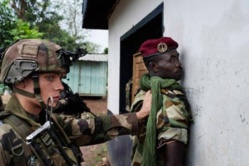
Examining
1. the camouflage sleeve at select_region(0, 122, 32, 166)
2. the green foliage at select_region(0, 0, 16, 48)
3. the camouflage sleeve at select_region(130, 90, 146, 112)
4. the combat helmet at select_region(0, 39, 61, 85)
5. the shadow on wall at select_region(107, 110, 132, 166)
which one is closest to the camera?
the camouflage sleeve at select_region(0, 122, 32, 166)

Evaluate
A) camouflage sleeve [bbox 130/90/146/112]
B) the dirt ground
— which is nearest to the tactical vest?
camouflage sleeve [bbox 130/90/146/112]

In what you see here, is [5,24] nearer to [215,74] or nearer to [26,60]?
[26,60]

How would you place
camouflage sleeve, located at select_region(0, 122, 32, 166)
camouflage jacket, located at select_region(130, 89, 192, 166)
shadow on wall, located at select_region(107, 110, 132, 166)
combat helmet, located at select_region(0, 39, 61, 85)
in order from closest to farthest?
1. camouflage sleeve, located at select_region(0, 122, 32, 166)
2. combat helmet, located at select_region(0, 39, 61, 85)
3. camouflage jacket, located at select_region(130, 89, 192, 166)
4. shadow on wall, located at select_region(107, 110, 132, 166)

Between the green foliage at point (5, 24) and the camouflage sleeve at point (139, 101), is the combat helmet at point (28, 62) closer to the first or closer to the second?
the camouflage sleeve at point (139, 101)

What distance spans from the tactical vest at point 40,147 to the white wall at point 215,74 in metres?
0.75

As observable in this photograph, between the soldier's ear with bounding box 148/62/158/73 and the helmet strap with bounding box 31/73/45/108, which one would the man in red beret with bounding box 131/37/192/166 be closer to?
the soldier's ear with bounding box 148/62/158/73

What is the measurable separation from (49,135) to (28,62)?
1.21 feet

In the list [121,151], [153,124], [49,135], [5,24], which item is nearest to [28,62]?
[49,135]

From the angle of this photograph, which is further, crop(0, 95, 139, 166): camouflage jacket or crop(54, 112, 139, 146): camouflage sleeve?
crop(54, 112, 139, 146): camouflage sleeve

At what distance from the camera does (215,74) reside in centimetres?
169

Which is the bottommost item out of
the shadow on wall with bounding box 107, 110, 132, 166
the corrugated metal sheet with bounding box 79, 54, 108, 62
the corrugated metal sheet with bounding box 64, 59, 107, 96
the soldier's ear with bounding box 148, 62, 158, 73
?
the shadow on wall with bounding box 107, 110, 132, 166

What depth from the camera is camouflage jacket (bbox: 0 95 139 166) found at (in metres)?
1.42

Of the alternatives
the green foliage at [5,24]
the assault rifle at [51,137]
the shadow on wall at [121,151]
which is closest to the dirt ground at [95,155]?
the shadow on wall at [121,151]

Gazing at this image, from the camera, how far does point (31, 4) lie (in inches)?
713
